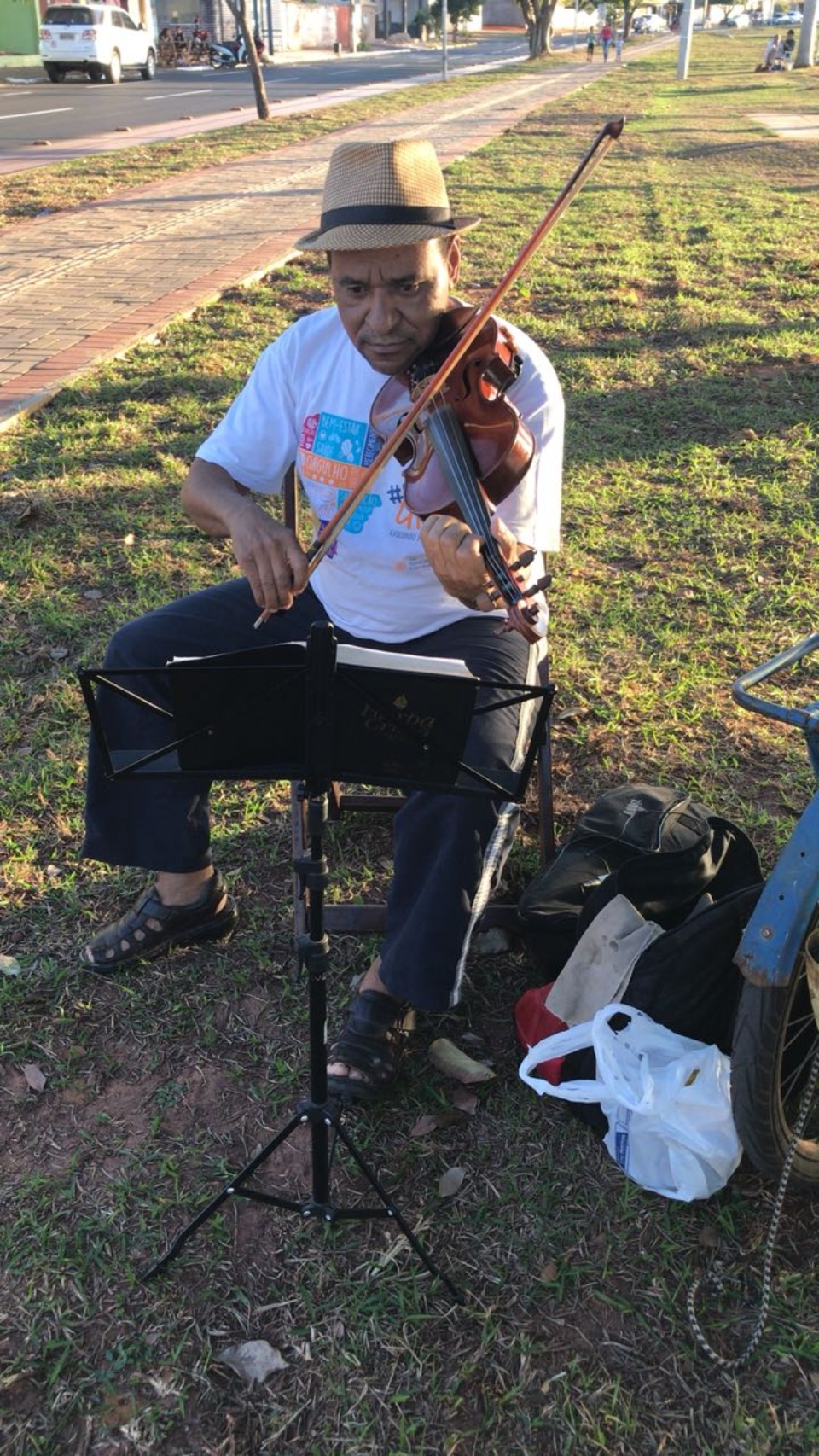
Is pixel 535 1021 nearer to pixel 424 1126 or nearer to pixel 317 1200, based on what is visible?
pixel 424 1126

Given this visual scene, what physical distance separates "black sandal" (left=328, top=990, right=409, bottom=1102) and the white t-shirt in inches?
30.0

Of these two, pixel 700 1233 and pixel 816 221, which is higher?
pixel 816 221

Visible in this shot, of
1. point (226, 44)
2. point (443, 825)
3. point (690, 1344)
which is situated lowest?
point (690, 1344)

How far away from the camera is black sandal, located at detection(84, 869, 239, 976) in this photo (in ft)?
7.93

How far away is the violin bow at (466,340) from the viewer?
174cm

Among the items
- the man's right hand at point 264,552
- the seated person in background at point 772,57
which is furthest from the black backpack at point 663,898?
A: the seated person in background at point 772,57

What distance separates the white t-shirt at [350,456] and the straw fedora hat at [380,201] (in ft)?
0.88

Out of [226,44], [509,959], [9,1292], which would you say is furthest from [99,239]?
[226,44]

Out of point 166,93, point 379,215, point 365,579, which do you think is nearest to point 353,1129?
point 365,579

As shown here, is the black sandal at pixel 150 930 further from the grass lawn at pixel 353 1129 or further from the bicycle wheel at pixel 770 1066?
the bicycle wheel at pixel 770 1066

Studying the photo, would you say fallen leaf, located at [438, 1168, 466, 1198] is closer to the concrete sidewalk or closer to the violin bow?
the violin bow

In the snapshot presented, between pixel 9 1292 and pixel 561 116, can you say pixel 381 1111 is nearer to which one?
pixel 9 1292

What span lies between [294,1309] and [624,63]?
4377 cm

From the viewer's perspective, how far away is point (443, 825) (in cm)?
202
